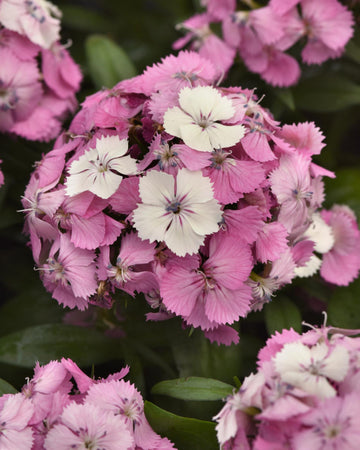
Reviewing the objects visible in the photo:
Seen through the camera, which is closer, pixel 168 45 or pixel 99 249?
pixel 99 249

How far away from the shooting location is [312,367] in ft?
3.19

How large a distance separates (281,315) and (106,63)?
0.82 m

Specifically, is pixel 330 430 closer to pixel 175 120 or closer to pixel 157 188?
pixel 157 188

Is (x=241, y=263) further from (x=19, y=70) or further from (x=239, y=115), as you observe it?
(x=19, y=70)

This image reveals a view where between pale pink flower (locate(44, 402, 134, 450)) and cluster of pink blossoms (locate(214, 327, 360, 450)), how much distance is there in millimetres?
168

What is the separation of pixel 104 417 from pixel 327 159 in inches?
40.2

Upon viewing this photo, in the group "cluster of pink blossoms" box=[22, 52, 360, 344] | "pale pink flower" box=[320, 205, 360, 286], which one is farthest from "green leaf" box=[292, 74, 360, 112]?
"cluster of pink blossoms" box=[22, 52, 360, 344]

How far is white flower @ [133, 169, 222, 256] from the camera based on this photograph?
1091 millimetres

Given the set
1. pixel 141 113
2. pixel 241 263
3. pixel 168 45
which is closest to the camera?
pixel 241 263

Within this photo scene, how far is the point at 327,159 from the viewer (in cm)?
174

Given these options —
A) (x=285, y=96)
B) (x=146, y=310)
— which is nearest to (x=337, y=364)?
(x=146, y=310)

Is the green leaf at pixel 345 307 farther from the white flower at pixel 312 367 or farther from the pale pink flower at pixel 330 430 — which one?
the pale pink flower at pixel 330 430

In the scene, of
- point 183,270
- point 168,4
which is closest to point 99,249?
point 183,270

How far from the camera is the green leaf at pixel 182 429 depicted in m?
1.14
